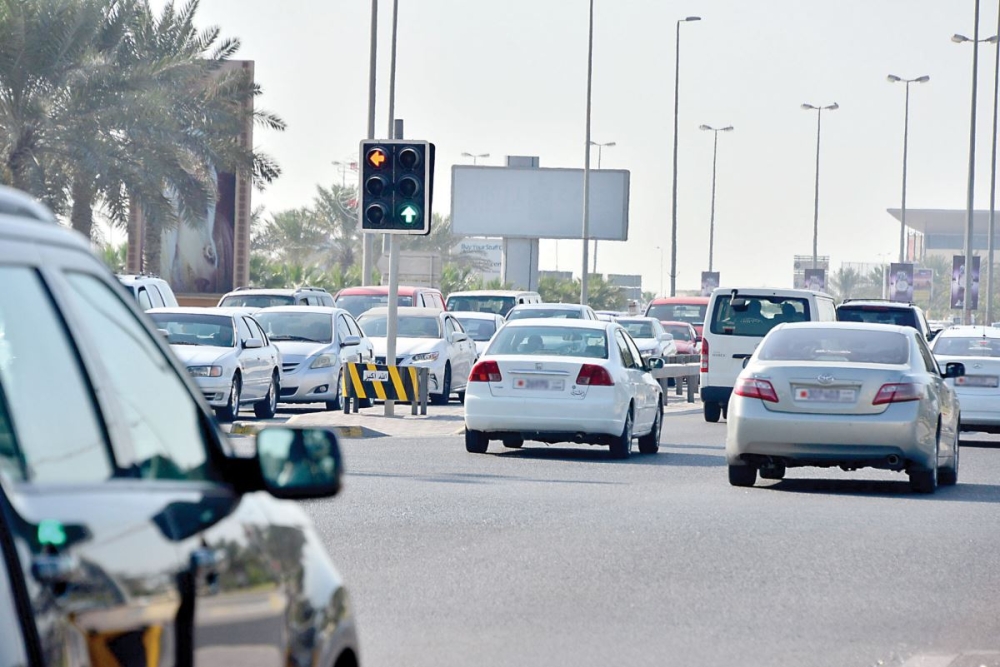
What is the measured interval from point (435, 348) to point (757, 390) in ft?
47.1

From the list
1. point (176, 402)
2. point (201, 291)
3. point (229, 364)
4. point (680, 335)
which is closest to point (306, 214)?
point (201, 291)

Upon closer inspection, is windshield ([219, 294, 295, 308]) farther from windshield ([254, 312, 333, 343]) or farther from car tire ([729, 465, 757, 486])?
car tire ([729, 465, 757, 486])

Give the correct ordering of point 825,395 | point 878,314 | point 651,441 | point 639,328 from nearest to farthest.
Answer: point 825,395 → point 651,441 → point 878,314 → point 639,328

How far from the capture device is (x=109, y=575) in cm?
267

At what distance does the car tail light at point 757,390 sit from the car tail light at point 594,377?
3.40 metres

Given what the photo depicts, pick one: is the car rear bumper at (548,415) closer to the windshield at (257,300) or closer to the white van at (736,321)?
the white van at (736,321)

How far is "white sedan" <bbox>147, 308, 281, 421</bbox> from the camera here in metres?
23.5

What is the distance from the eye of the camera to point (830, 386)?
50.7 ft

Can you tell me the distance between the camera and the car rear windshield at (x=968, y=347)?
24.4 metres

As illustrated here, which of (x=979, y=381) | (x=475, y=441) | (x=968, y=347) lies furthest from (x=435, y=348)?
(x=475, y=441)

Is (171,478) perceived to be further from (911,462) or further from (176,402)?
(911,462)

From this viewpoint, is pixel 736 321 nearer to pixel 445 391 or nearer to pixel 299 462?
pixel 445 391

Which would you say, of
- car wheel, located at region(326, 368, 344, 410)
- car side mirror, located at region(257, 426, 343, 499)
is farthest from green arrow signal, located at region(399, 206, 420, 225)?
car side mirror, located at region(257, 426, 343, 499)

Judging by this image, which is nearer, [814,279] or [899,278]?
[899,278]
